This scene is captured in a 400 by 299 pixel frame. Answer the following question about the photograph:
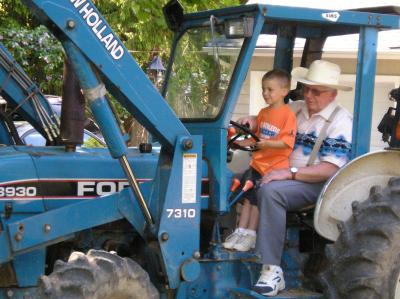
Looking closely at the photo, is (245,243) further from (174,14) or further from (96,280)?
(174,14)

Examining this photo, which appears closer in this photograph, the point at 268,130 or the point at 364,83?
the point at 364,83

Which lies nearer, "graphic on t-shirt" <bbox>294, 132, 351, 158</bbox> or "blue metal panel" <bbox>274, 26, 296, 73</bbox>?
"graphic on t-shirt" <bbox>294, 132, 351, 158</bbox>

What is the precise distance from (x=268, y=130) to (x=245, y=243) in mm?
776

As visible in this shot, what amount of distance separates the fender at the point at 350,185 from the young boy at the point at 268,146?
1.27 feet

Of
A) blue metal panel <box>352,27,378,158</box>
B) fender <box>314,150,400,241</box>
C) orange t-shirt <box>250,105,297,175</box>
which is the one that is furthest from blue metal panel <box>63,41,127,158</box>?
blue metal panel <box>352,27,378,158</box>

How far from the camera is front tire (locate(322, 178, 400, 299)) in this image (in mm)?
4754

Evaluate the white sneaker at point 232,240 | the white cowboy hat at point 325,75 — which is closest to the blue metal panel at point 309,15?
the white cowboy hat at point 325,75

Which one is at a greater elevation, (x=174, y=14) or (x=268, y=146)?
(x=174, y=14)

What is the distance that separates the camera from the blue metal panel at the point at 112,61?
4.35 meters

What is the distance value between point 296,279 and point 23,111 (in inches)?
92.5

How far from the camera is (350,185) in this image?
513 cm

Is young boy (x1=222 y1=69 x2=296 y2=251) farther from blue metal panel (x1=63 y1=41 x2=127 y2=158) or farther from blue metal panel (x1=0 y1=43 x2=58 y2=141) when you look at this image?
blue metal panel (x1=0 y1=43 x2=58 y2=141)

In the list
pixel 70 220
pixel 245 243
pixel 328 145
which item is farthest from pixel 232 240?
pixel 70 220

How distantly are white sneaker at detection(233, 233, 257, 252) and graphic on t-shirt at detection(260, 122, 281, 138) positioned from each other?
0.68 metres
